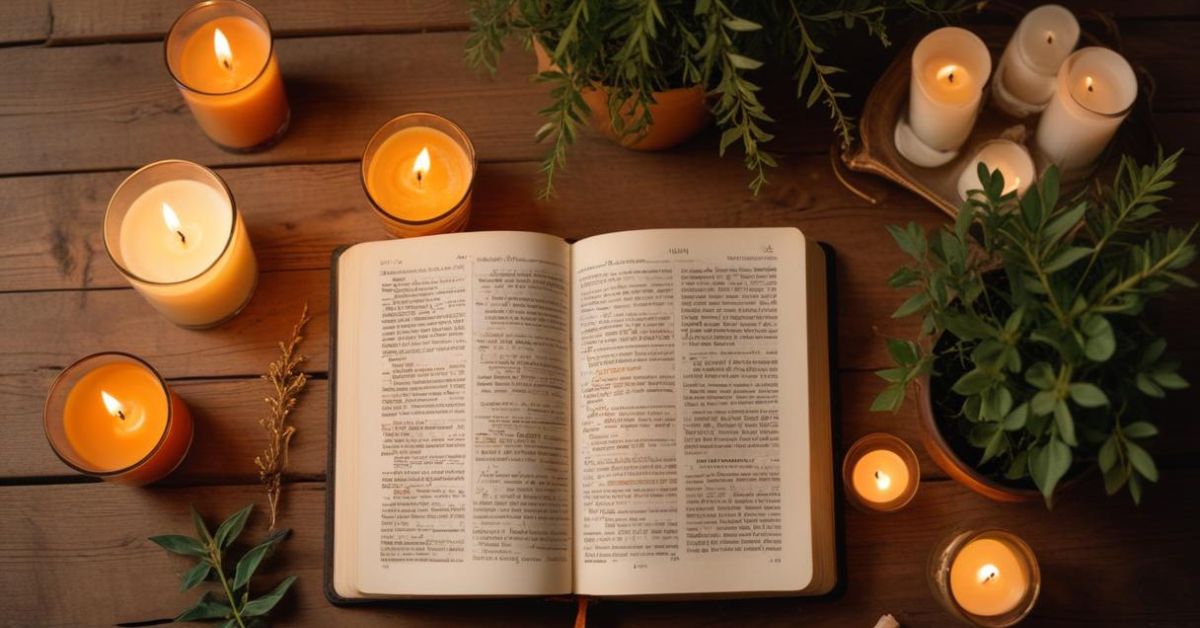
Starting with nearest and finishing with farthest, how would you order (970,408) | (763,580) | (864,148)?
1. (970,408)
2. (763,580)
3. (864,148)

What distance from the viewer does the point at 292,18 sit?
1210mm

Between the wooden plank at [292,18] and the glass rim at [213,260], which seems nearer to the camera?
the glass rim at [213,260]

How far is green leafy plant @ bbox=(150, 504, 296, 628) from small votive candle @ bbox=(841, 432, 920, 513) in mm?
636

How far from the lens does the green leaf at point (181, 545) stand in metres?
1.04

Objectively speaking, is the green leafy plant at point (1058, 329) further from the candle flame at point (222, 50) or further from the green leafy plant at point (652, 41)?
the candle flame at point (222, 50)

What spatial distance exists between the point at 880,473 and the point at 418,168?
0.64 meters

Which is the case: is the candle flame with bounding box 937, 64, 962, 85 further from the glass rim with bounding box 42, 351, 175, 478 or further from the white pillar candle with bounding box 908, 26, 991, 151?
the glass rim with bounding box 42, 351, 175, 478

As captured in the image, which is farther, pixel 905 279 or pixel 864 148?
pixel 864 148

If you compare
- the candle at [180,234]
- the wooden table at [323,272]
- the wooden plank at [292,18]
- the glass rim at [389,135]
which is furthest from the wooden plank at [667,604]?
the wooden plank at [292,18]

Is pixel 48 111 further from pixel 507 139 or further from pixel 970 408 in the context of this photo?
pixel 970 408

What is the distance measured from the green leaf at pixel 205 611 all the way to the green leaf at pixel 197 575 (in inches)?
0.8

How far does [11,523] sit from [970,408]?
1.05 m

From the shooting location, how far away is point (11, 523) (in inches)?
42.3

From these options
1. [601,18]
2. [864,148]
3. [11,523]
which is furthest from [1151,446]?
[11,523]
